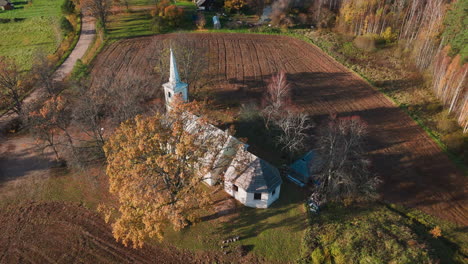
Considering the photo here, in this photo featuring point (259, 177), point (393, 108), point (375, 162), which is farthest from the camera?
point (393, 108)

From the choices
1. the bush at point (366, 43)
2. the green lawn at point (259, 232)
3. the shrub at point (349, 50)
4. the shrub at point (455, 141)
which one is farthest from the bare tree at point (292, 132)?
the bush at point (366, 43)

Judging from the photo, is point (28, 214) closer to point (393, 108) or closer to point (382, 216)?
point (382, 216)

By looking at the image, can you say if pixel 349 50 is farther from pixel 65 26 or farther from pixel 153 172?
pixel 65 26

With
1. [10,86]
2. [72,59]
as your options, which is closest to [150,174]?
[10,86]

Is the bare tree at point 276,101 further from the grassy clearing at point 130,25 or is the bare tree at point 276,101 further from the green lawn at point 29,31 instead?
the green lawn at point 29,31

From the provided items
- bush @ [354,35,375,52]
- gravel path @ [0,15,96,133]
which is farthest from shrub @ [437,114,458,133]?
gravel path @ [0,15,96,133]

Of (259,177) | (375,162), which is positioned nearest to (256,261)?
(259,177)
